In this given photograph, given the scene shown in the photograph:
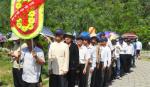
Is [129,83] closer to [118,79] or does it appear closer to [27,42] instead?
[118,79]

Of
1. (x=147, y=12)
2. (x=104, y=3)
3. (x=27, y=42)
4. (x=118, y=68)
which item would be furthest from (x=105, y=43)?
(x=147, y=12)

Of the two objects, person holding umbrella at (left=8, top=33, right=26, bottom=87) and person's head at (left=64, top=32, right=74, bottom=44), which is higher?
person's head at (left=64, top=32, right=74, bottom=44)

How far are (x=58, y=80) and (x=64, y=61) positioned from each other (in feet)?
1.62

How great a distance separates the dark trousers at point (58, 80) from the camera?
1145 cm

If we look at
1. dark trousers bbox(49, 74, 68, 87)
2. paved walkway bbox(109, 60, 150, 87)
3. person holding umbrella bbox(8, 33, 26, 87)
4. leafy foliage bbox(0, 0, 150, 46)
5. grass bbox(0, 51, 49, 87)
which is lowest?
paved walkway bbox(109, 60, 150, 87)

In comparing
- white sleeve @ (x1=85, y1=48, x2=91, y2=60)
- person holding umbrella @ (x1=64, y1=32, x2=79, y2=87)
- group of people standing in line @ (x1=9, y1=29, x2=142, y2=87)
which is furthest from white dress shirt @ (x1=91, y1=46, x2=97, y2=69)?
person holding umbrella @ (x1=64, y1=32, x2=79, y2=87)

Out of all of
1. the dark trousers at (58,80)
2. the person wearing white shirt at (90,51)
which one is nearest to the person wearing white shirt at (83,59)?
the person wearing white shirt at (90,51)

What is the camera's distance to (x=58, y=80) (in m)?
11.5

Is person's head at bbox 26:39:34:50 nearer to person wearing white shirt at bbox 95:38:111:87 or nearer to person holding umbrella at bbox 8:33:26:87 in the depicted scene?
person holding umbrella at bbox 8:33:26:87

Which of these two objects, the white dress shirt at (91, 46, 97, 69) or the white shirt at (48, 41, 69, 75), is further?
the white dress shirt at (91, 46, 97, 69)

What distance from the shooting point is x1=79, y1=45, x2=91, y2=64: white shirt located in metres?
13.3

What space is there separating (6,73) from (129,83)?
5.02 meters

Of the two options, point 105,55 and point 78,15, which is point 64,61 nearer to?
point 105,55

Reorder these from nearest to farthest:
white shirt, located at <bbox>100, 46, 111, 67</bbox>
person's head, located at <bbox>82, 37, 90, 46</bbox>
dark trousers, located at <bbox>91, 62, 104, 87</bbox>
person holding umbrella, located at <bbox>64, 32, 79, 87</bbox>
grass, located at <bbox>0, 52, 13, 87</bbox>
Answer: person holding umbrella, located at <bbox>64, 32, 79, 87</bbox> < person's head, located at <bbox>82, 37, 90, 46</bbox> < dark trousers, located at <bbox>91, 62, 104, 87</bbox> < white shirt, located at <bbox>100, 46, 111, 67</bbox> < grass, located at <bbox>0, 52, 13, 87</bbox>
